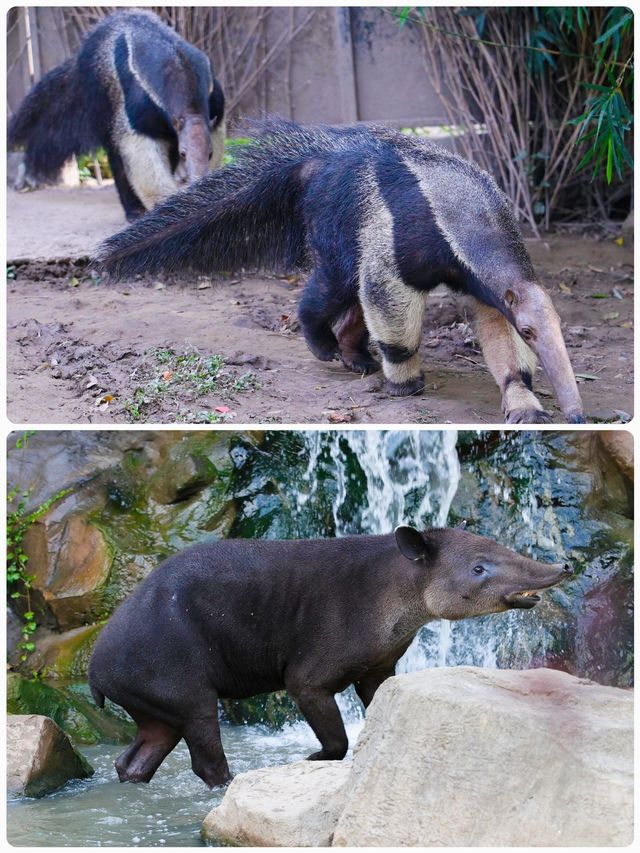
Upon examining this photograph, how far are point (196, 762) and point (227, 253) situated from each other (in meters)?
2.89

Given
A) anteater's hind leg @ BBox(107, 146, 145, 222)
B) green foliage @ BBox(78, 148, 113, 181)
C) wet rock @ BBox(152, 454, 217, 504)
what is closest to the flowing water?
wet rock @ BBox(152, 454, 217, 504)

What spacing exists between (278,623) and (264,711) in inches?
Result: 56.9

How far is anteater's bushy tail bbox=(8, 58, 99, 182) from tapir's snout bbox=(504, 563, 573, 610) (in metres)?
5.77

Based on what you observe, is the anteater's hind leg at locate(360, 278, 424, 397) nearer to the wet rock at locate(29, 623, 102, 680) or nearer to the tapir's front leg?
the tapir's front leg

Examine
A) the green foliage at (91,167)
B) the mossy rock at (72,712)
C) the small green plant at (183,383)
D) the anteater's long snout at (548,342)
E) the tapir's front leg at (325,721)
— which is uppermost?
the green foliage at (91,167)

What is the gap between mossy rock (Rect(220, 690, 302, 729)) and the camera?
5.12m

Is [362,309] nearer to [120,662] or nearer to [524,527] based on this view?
[524,527]

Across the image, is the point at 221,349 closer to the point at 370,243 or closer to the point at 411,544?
the point at 370,243

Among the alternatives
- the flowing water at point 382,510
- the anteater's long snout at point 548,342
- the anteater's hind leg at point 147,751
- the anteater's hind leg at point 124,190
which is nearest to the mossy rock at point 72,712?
the flowing water at point 382,510

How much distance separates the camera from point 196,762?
151 inches

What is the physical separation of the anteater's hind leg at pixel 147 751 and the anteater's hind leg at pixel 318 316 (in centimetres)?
233

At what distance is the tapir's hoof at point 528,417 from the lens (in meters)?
4.61

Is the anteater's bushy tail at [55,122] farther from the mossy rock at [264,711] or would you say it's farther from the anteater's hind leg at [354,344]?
the mossy rock at [264,711]

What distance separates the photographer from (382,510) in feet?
17.9
